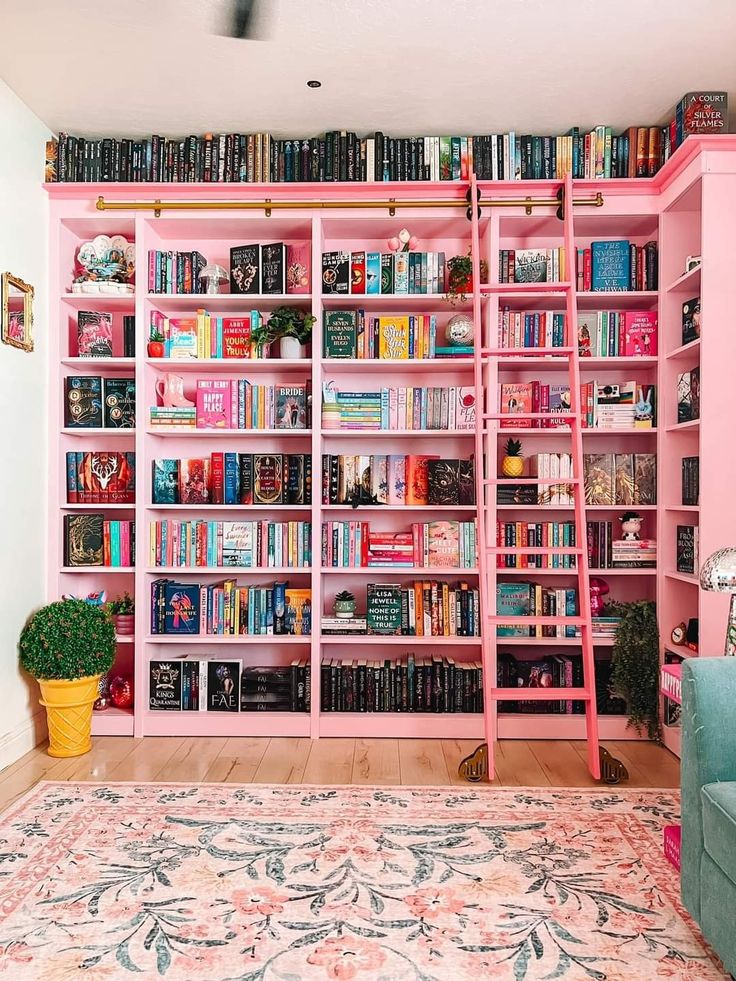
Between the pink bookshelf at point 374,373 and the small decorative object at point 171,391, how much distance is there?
85 millimetres

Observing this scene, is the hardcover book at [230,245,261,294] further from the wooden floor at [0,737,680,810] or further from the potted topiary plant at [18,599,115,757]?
the wooden floor at [0,737,680,810]

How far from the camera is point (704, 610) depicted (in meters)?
3.23

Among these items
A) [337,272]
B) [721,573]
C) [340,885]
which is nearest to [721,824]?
[721,573]

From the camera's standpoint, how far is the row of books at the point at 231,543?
3.83 meters

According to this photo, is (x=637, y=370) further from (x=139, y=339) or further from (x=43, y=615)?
(x=43, y=615)

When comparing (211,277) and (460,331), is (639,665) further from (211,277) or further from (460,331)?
(211,277)

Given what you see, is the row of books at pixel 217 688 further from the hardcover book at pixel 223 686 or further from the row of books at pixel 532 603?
the row of books at pixel 532 603

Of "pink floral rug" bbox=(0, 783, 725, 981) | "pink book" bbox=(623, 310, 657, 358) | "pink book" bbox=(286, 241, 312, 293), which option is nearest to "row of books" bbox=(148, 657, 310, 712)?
"pink floral rug" bbox=(0, 783, 725, 981)

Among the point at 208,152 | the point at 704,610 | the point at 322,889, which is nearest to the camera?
the point at 322,889

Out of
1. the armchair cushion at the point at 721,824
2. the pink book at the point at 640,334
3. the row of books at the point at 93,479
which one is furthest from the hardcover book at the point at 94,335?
the armchair cushion at the point at 721,824

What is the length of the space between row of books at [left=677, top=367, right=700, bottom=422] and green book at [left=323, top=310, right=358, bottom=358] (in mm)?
1582

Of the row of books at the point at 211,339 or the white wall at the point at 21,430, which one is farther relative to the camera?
the row of books at the point at 211,339

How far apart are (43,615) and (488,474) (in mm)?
2193

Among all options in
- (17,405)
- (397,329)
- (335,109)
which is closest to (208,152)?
(335,109)
